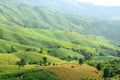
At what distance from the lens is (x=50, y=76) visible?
136 meters

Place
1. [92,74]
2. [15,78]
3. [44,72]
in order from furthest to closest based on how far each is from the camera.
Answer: [92,74] → [44,72] → [15,78]

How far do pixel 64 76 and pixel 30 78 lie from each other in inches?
692

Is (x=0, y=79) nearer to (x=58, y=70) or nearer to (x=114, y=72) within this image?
(x=58, y=70)

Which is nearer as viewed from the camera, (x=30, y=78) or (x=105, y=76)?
(x=30, y=78)

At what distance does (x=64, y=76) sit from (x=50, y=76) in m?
7.37

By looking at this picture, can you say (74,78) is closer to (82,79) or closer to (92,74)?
(82,79)

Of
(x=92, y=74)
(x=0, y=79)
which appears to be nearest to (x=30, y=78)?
(x=0, y=79)

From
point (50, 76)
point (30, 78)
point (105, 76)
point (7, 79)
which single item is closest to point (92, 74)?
point (105, 76)

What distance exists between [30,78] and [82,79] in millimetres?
25680

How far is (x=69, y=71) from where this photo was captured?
148250 mm

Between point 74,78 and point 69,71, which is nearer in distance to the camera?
point 74,78

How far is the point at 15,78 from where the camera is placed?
131500mm

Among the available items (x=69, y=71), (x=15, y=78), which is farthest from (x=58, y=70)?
(x=15, y=78)

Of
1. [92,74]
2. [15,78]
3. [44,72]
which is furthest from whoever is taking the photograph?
[92,74]
